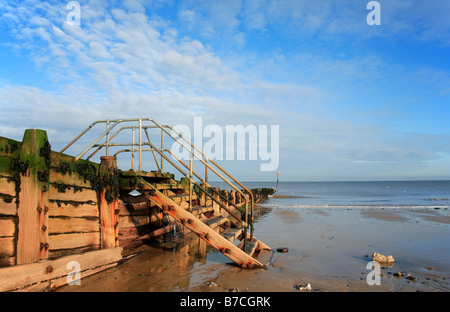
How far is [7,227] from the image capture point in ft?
13.5

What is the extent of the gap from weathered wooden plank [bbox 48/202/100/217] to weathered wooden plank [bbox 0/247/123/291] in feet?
2.32

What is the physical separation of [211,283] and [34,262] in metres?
2.76

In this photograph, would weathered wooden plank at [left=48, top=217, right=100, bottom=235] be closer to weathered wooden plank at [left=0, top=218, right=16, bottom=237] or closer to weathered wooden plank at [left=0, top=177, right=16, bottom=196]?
weathered wooden plank at [left=0, top=218, right=16, bottom=237]

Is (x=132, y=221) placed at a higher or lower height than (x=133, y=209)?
lower

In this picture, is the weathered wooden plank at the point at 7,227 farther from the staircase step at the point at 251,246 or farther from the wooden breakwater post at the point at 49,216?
the staircase step at the point at 251,246

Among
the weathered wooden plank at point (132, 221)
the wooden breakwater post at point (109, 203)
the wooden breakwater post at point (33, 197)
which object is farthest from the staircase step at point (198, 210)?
the wooden breakwater post at point (33, 197)

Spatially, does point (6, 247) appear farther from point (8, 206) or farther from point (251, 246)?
point (251, 246)

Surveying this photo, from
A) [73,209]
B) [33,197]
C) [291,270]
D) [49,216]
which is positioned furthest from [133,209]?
[291,270]

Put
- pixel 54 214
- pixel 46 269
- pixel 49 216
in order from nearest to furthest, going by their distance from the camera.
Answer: pixel 46 269
pixel 49 216
pixel 54 214

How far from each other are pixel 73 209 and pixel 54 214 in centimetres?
46

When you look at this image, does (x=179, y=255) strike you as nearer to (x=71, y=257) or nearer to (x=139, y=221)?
(x=139, y=221)

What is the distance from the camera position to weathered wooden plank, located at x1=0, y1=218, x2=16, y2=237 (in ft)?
13.3

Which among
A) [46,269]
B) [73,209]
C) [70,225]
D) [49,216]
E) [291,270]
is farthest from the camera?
[291,270]
